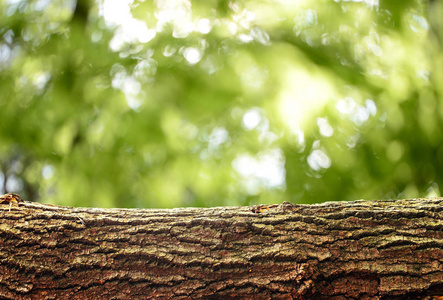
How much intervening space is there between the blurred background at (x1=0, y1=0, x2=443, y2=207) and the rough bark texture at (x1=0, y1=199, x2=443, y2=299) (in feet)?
3.15

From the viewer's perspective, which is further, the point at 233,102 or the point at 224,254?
the point at 233,102

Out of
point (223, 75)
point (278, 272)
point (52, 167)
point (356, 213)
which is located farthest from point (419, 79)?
point (52, 167)

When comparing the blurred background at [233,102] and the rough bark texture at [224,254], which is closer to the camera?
the rough bark texture at [224,254]

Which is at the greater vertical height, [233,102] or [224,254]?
[224,254]

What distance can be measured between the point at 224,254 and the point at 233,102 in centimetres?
115

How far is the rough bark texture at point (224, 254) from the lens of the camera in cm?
77

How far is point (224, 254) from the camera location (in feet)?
2.63

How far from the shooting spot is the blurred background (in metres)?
1.81

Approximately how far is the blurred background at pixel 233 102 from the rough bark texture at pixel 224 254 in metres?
0.96

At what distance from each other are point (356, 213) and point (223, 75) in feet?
3.70

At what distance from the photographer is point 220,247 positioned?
812 mm

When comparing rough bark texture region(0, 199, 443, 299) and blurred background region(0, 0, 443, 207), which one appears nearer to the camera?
rough bark texture region(0, 199, 443, 299)

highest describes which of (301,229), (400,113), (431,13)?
(431,13)

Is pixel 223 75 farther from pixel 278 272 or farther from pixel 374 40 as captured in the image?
pixel 278 272
